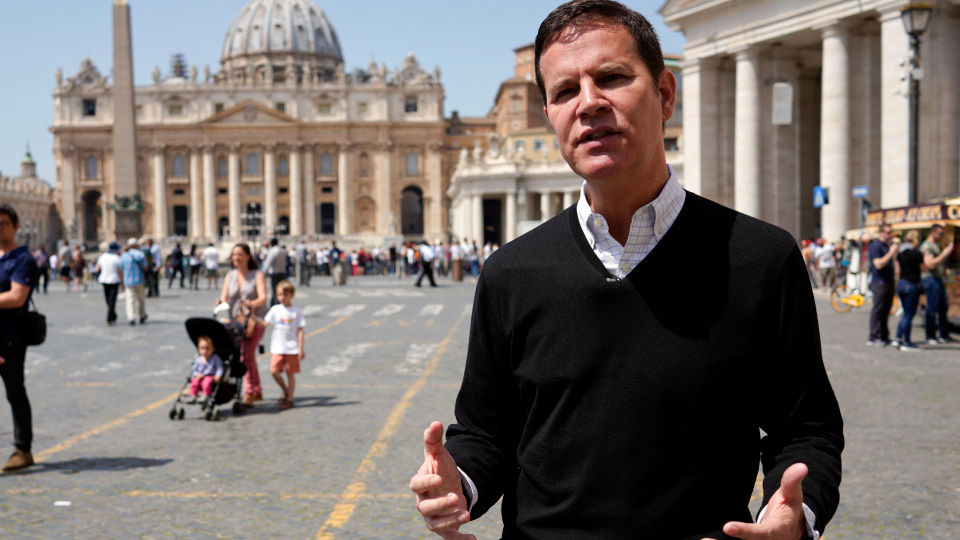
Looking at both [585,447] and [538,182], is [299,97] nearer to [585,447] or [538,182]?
[538,182]

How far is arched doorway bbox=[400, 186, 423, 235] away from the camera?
321 feet

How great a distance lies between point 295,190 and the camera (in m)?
91.2

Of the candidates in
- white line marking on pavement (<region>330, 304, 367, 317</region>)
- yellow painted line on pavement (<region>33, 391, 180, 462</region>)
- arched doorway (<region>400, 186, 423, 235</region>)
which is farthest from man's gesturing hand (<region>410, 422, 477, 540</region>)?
arched doorway (<region>400, 186, 423, 235</region>)

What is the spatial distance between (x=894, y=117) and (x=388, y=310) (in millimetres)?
12848

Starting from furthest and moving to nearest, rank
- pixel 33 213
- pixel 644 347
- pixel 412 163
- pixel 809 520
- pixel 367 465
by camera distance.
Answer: pixel 412 163 → pixel 33 213 → pixel 367 465 → pixel 644 347 → pixel 809 520

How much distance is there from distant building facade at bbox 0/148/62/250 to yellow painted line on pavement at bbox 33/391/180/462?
7874 cm

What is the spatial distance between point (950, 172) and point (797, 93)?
7815 millimetres

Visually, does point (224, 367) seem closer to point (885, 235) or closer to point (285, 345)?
point (285, 345)

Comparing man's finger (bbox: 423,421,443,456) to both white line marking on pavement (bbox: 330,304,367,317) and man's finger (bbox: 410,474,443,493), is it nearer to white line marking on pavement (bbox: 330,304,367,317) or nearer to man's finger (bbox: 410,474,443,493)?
man's finger (bbox: 410,474,443,493)

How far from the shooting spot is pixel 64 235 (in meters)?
93.2

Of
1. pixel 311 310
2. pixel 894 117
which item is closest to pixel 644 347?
pixel 311 310

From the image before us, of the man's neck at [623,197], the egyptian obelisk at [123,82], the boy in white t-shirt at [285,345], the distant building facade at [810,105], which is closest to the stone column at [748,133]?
the distant building facade at [810,105]

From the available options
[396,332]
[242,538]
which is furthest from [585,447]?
[396,332]

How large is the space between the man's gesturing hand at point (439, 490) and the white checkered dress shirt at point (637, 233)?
498 millimetres
